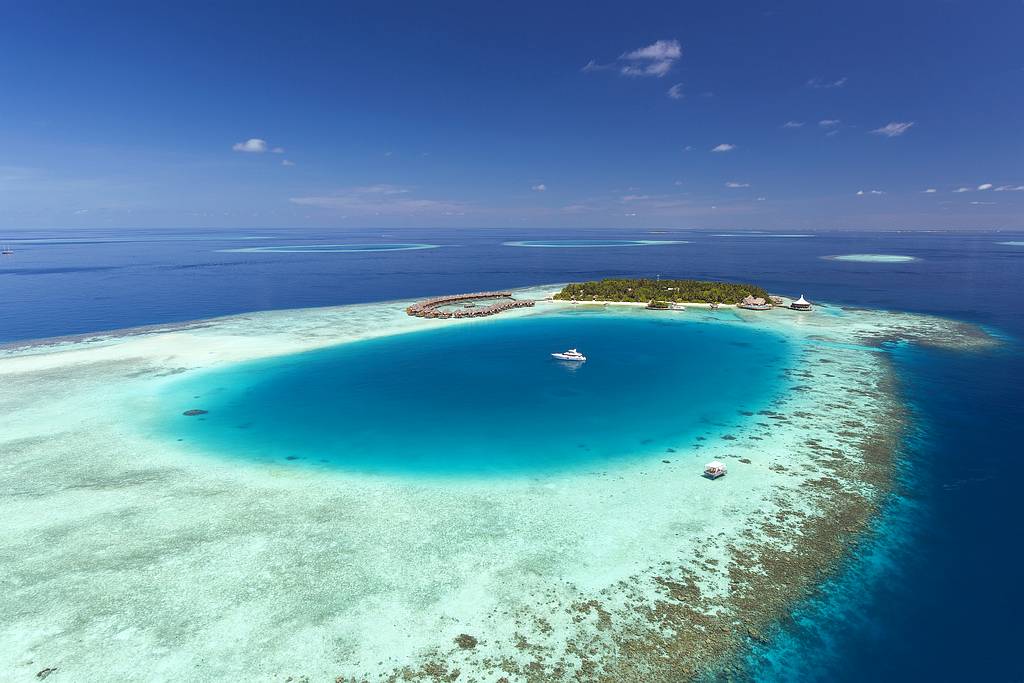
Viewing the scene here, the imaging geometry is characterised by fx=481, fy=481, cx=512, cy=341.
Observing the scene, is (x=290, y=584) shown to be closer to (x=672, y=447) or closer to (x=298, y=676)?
(x=298, y=676)

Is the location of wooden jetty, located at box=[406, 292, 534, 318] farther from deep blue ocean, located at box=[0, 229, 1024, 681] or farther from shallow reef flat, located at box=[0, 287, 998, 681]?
shallow reef flat, located at box=[0, 287, 998, 681]

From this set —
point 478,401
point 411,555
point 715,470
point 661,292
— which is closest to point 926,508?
point 715,470

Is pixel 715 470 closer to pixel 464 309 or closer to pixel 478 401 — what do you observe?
pixel 478 401

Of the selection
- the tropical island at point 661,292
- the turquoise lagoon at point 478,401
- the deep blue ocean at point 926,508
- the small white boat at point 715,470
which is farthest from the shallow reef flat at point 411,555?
the tropical island at point 661,292

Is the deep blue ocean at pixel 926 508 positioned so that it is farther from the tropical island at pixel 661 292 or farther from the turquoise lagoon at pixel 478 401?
the tropical island at pixel 661 292

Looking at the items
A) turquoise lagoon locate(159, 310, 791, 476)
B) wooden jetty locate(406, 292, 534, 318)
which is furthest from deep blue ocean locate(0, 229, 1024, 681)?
wooden jetty locate(406, 292, 534, 318)
